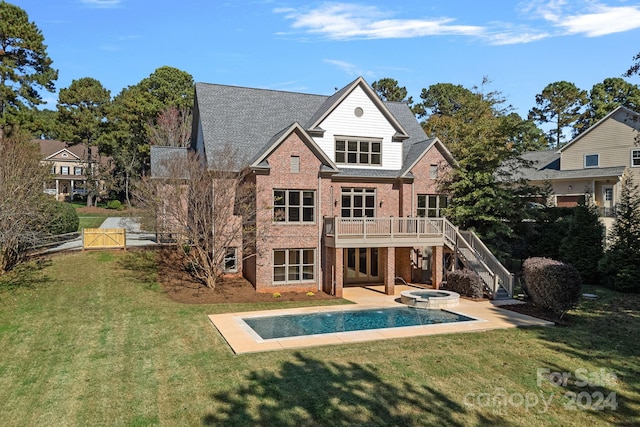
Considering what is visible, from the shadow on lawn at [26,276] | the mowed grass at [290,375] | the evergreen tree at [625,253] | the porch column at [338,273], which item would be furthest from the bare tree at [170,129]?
the evergreen tree at [625,253]

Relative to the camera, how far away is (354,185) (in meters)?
23.0

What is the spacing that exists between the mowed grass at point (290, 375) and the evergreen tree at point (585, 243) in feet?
30.3

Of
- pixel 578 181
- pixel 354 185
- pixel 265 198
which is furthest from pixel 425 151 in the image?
pixel 578 181

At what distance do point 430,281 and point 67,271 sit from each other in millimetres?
18992

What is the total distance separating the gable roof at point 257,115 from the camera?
21.9 meters

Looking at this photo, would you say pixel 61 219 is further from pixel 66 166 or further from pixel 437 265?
pixel 66 166

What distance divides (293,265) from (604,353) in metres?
Result: 13.1

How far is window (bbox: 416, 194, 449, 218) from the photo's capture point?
79.2 feet

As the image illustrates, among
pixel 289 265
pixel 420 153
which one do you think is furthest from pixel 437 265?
pixel 289 265

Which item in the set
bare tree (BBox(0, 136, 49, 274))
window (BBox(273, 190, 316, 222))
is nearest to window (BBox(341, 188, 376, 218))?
window (BBox(273, 190, 316, 222))

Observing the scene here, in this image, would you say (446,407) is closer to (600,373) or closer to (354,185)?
(600,373)

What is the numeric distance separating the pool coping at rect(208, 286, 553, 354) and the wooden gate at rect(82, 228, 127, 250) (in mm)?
11735

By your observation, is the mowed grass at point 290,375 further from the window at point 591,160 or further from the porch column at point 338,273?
the window at point 591,160

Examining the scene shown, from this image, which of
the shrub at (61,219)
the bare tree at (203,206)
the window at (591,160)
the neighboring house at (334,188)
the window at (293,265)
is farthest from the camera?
the window at (591,160)
